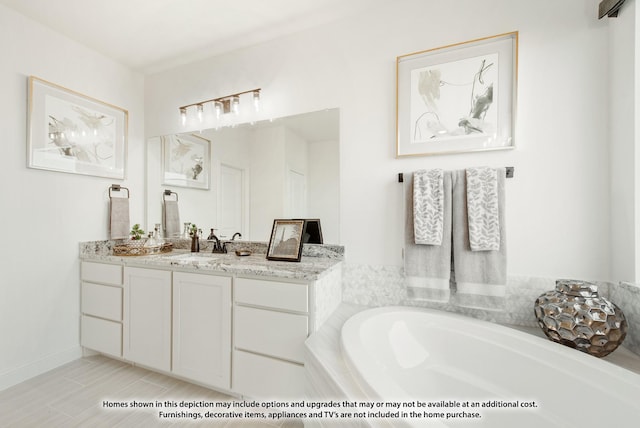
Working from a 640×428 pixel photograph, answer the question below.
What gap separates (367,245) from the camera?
1.81 metres

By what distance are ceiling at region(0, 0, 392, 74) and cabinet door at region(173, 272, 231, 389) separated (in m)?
1.80

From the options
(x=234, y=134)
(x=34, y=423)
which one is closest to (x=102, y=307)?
(x=34, y=423)

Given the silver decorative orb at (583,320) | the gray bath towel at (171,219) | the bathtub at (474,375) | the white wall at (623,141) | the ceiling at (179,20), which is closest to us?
the bathtub at (474,375)

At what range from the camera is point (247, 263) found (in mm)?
Answer: 1710

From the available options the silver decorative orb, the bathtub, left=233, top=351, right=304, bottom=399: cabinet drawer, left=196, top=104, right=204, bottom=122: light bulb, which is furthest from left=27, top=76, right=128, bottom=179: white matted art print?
the silver decorative orb

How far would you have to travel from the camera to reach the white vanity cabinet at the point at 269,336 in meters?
1.43

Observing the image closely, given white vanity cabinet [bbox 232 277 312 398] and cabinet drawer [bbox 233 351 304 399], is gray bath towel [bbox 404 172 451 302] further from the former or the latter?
cabinet drawer [bbox 233 351 304 399]

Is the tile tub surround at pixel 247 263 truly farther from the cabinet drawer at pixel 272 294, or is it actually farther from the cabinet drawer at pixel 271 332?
the cabinet drawer at pixel 271 332

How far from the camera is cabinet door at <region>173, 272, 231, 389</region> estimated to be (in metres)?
1.61

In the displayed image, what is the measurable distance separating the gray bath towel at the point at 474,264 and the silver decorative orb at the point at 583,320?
22 centimetres

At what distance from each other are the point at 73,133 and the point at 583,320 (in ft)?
11.2

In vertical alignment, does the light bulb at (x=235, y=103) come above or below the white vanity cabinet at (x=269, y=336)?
above

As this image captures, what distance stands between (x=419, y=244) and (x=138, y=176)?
103 inches

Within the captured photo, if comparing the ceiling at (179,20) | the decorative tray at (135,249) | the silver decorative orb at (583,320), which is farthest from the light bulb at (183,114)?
the silver decorative orb at (583,320)
